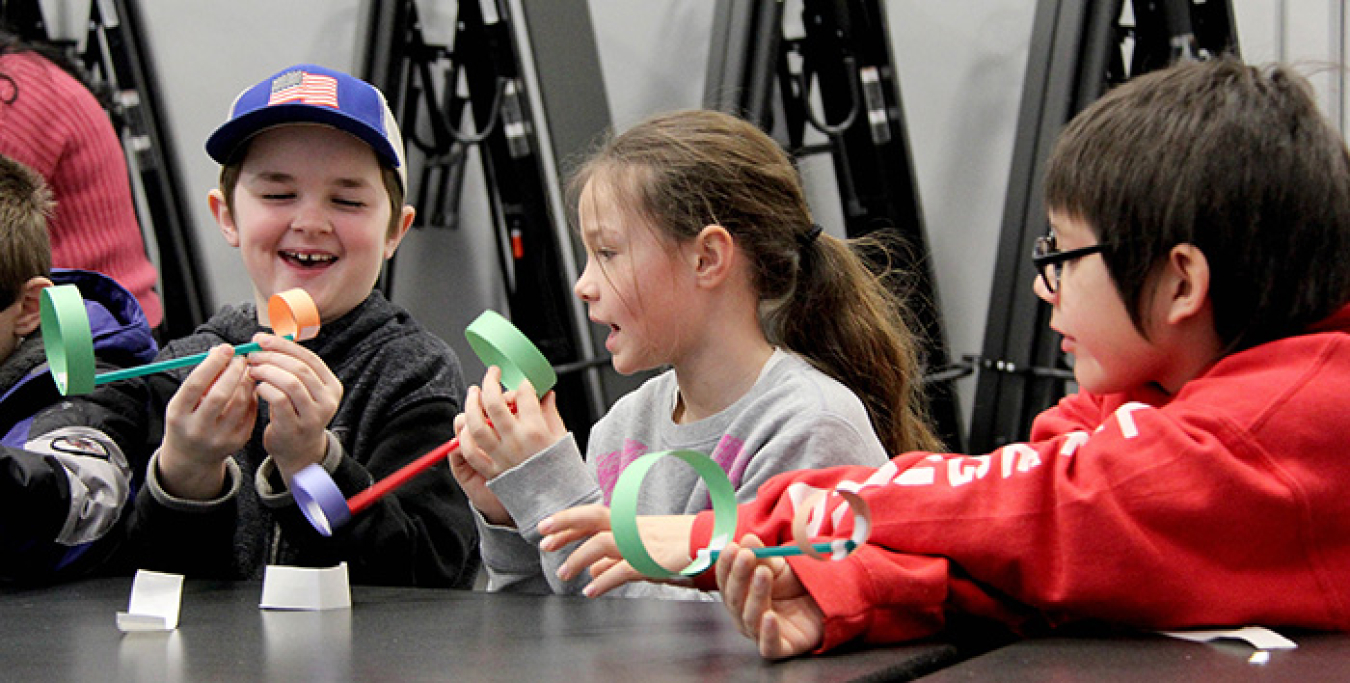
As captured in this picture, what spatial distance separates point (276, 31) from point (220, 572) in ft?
10.4

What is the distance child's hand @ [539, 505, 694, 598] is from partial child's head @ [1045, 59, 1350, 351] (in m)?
0.37

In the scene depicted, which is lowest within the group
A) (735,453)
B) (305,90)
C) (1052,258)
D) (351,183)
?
A: (735,453)

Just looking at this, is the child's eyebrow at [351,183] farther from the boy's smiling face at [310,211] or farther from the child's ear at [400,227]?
the child's ear at [400,227]

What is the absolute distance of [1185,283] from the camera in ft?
Result: 3.06

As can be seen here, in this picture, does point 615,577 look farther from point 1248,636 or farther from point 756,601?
point 1248,636

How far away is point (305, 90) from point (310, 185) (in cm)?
11

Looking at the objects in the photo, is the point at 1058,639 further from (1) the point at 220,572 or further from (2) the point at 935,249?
(2) the point at 935,249

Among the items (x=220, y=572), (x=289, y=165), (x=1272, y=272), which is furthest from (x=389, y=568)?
(x=1272, y=272)

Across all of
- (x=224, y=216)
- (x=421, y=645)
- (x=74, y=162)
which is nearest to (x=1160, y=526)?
(x=421, y=645)

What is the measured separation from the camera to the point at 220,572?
4.36 ft

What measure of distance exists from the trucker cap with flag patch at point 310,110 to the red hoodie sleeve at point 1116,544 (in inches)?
32.4

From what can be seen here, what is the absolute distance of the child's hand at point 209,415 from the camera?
1.15 meters

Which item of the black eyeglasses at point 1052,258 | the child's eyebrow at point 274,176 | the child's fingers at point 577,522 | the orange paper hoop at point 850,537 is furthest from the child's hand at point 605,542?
the child's eyebrow at point 274,176

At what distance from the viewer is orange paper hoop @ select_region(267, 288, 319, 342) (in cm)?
118
